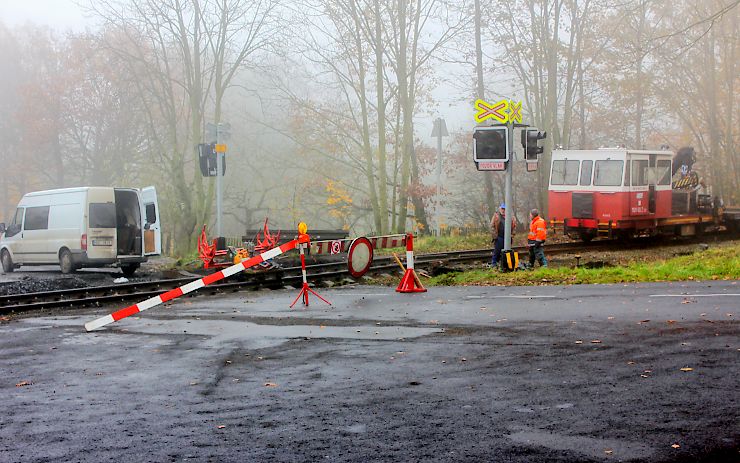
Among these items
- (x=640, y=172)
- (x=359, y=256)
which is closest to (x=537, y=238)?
(x=359, y=256)

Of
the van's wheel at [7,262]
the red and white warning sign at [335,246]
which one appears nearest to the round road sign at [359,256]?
the red and white warning sign at [335,246]

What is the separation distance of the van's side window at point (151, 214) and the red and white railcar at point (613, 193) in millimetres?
12423

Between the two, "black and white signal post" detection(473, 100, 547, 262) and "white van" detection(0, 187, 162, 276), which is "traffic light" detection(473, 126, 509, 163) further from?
"white van" detection(0, 187, 162, 276)

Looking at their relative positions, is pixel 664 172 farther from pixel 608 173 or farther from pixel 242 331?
pixel 242 331

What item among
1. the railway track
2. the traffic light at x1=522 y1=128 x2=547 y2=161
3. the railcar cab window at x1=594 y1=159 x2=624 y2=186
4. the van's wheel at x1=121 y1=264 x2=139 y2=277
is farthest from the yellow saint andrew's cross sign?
the van's wheel at x1=121 y1=264 x2=139 y2=277

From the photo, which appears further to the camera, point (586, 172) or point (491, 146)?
point (586, 172)

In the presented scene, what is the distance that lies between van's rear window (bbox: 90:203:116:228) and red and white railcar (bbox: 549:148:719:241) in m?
13.6

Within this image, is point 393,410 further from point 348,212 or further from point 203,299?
point 348,212

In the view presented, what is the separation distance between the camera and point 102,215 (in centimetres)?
2297

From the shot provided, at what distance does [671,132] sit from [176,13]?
116ft

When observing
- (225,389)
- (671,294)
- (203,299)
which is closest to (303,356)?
(225,389)

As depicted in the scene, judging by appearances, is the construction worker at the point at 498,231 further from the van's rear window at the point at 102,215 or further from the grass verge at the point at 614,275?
the van's rear window at the point at 102,215

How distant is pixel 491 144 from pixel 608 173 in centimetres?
979

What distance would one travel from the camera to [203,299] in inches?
655
